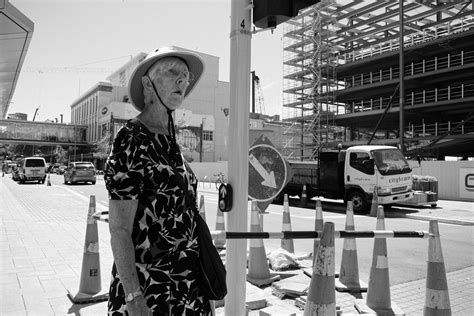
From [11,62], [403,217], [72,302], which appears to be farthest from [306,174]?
[72,302]

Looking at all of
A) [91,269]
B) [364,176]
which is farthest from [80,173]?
[91,269]

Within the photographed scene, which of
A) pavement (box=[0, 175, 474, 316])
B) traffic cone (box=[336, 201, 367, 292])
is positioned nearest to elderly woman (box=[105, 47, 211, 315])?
pavement (box=[0, 175, 474, 316])

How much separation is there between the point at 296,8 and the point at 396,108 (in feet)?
130

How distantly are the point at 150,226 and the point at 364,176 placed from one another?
1449 centimetres

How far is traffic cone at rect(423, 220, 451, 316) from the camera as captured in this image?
3.41m

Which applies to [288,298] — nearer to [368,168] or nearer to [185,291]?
[185,291]

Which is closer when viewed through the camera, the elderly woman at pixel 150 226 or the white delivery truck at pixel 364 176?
the elderly woman at pixel 150 226

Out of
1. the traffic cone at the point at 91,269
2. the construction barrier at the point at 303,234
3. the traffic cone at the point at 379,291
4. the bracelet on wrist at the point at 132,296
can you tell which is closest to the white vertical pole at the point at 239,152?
the construction barrier at the point at 303,234

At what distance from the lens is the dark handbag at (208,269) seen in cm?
192

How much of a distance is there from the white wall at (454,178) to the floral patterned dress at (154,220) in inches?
849

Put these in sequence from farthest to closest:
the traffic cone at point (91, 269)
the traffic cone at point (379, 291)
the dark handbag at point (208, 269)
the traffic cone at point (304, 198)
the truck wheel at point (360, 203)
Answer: the traffic cone at point (304, 198) → the truck wheel at point (360, 203) → the traffic cone at point (91, 269) → the traffic cone at point (379, 291) → the dark handbag at point (208, 269)

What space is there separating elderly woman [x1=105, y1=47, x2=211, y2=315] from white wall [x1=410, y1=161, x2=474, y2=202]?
21.5 m

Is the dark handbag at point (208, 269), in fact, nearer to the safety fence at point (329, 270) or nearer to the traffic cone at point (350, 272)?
the safety fence at point (329, 270)

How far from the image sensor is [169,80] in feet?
6.66
